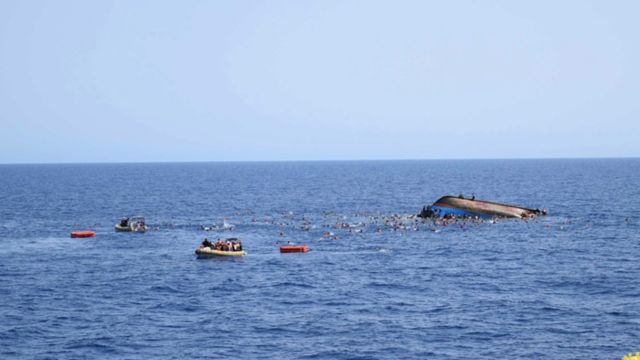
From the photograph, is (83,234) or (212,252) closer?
(212,252)

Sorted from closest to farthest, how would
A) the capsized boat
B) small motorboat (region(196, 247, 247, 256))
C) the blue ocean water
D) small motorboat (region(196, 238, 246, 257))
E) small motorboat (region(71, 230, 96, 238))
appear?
the blue ocean water → small motorboat (region(196, 247, 247, 256)) → small motorboat (region(196, 238, 246, 257)) → small motorboat (region(71, 230, 96, 238)) → the capsized boat

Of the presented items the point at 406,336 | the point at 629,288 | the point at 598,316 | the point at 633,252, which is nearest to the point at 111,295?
the point at 406,336

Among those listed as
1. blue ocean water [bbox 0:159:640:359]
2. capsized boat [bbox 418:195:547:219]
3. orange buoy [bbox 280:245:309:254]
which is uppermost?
capsized boat [bbox 418:195:547:219]

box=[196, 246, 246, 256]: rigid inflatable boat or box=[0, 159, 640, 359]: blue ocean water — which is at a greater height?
box=[196, 246, 246, 256]: rigid inflatable boat

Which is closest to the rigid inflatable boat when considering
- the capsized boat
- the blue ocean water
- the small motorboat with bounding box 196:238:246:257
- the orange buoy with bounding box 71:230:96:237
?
the small motorboat with bounding box 196:238:246:257

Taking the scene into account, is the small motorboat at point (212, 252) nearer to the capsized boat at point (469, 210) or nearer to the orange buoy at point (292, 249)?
the orange buoy at point (292, 249)

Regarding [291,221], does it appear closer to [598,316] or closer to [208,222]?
[208,222]

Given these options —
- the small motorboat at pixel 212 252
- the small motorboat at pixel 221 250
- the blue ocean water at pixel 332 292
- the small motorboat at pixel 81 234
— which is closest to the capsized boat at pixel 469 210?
the blue ocean water at pixel 332 292

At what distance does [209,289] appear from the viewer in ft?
250

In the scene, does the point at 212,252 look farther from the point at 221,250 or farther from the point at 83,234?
the point at 83,234

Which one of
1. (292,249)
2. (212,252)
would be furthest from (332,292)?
(292,249)

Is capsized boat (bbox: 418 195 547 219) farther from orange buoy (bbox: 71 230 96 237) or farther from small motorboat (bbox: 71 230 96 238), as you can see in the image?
small motorboat (bbox: 71 230 96 238)

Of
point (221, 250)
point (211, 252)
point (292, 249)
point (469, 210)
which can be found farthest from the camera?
point (469, 210)

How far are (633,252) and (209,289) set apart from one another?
51.3 meters
